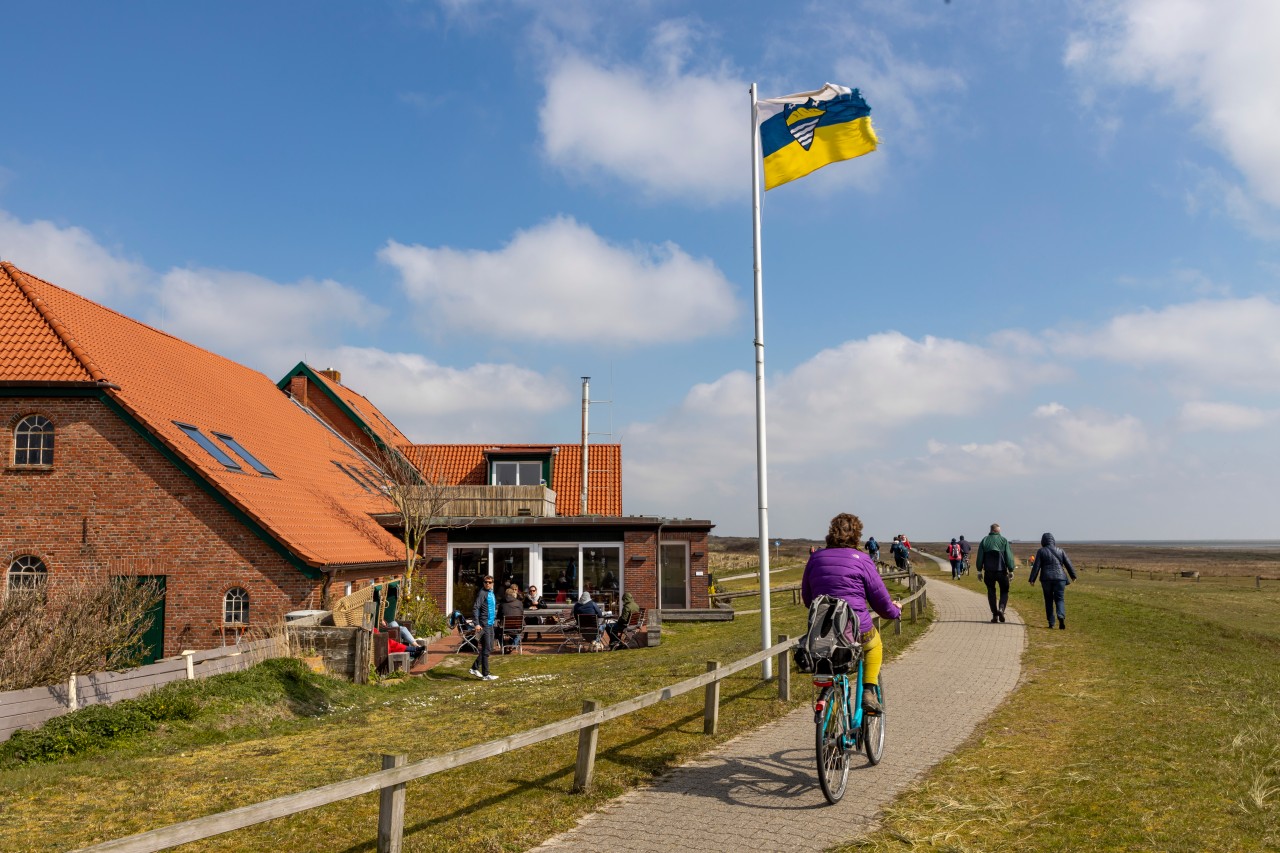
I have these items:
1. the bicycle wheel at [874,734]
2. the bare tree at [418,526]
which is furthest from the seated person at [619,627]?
the bicycle wheel at [874,734]

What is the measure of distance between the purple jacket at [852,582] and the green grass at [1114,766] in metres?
1.36

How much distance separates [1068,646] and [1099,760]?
7705mm

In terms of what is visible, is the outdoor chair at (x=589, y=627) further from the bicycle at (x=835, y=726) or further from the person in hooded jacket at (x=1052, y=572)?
the bicycle at (x=835, y=726)

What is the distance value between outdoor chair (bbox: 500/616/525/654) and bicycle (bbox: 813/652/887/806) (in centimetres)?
1245

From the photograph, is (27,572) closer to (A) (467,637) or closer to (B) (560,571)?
(A) (467,637)

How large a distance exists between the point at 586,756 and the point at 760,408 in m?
5.69

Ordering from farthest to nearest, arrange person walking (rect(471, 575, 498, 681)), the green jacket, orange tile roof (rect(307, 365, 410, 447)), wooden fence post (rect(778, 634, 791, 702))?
orange tile roof (rect(307, 365, 410, 447)), the green jacket, person walking (rect(471, 575, 498, 681)), wooden fence post (rect(778, 634, 791, 702))

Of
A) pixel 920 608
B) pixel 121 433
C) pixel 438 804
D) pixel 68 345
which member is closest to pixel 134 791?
pixel 438 804

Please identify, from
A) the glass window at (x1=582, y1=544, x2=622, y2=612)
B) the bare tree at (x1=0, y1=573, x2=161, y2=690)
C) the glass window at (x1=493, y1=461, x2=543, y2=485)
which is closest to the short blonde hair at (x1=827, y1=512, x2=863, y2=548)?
the bare tree at (x1=0, y1=573, x2=161, y2=690)

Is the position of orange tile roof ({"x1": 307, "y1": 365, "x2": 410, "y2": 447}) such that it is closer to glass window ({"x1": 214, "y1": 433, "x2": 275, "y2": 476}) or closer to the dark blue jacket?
glass window ({"x1": 214, "y1": 433, "x2": 275, "y2": 476})

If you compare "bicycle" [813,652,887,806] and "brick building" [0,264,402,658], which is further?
"brick building" [0,264,402,658]

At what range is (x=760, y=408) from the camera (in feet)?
38.3

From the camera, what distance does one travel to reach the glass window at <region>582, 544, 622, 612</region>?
24.7 m

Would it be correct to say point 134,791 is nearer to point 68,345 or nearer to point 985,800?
point 985,800
